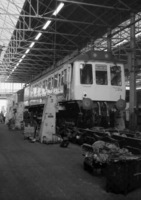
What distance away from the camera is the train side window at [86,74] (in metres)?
10.5

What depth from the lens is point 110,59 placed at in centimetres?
1103

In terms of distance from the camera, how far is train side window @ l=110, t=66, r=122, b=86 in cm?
1095

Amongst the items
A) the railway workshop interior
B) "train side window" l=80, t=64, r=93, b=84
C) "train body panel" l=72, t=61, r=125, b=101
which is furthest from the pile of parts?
"train side window" l=80, t=64, r=93, b=84

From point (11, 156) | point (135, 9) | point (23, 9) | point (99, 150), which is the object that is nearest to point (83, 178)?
point (99, 150)

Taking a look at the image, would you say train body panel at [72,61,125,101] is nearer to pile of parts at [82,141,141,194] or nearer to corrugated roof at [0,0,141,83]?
pile of parts at [82,141,141,194]

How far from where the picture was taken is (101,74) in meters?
10.8

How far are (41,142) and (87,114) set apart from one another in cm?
219

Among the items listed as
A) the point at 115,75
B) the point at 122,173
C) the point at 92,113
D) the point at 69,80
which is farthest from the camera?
the point at 115,75

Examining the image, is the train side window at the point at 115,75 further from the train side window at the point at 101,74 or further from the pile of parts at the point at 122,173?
the pile of parts at the point at 122,173

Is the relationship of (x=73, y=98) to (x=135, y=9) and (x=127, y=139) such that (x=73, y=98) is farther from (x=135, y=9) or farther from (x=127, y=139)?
(x=135, y=9)

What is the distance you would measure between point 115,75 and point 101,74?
2.07 feet

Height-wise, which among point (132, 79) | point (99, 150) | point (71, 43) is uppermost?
point (71, 43)

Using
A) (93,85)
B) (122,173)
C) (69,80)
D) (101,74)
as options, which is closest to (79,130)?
(93,85)

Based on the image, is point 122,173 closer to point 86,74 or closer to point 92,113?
point 92,113
